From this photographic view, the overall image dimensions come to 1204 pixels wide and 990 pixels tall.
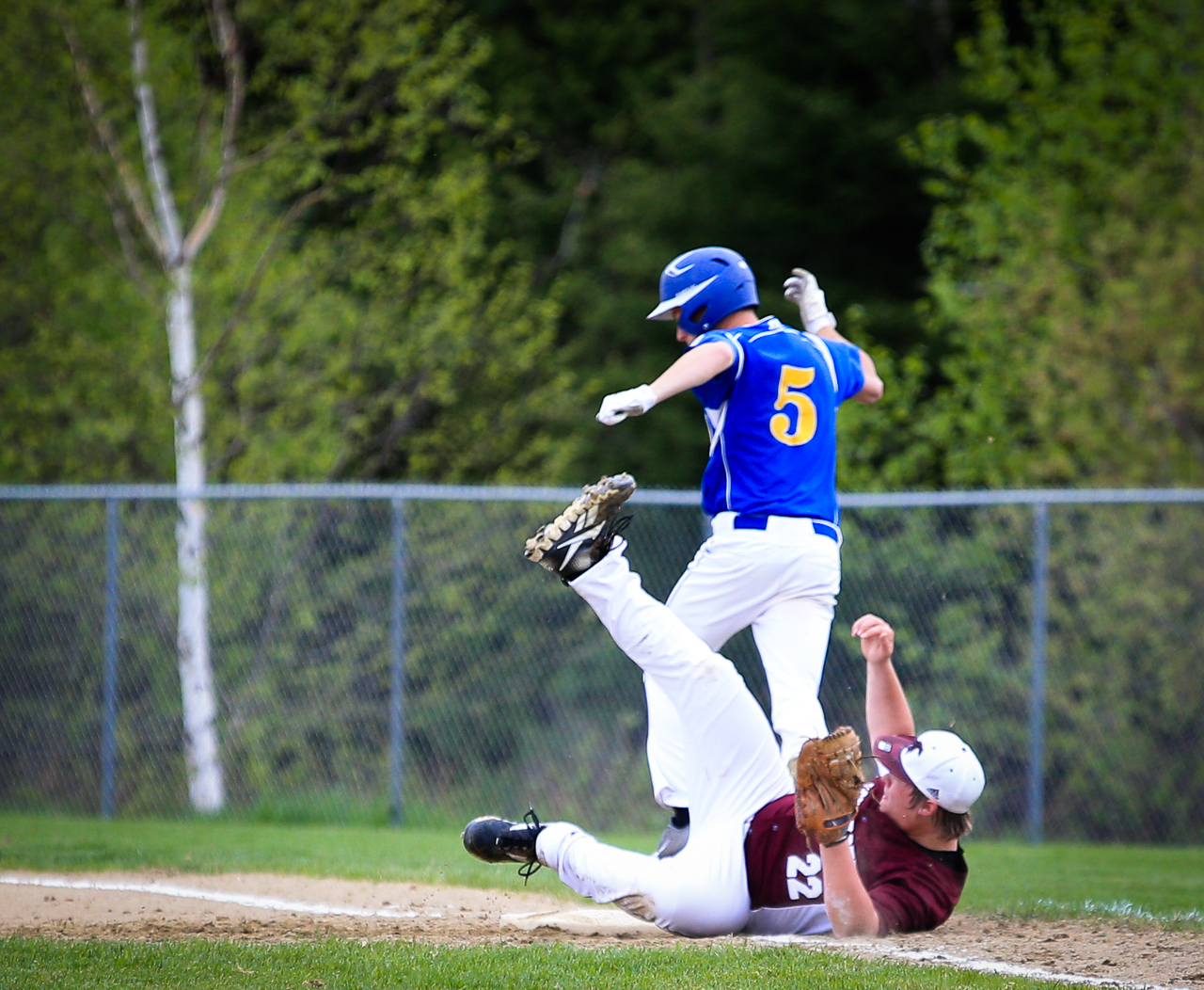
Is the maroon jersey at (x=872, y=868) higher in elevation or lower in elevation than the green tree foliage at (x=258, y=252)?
lower

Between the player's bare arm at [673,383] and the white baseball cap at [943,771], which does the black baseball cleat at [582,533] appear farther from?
the white baseball cap at [943,771]

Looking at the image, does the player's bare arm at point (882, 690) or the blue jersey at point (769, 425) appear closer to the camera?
the player's bare arm at point (882, 690)

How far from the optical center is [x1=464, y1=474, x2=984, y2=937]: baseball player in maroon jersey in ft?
14.5

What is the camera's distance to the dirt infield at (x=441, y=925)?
4441mm

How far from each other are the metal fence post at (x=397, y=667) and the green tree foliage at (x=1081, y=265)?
5.00 m

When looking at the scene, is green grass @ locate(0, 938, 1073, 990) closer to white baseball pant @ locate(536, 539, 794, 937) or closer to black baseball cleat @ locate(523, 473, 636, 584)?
white baseball pant @ locate(536, 539, 794, 937)

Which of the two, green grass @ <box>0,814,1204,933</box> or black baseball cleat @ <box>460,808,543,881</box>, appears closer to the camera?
black baseball cleat @ <box>460,808,543,881</box>

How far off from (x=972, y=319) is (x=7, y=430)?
29.9 ft

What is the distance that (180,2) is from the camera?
13.0m

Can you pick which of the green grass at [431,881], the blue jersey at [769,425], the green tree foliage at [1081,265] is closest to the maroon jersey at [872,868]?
the green grass at [431,881]

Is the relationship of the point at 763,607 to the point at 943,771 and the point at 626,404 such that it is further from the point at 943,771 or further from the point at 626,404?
the point at 626,404

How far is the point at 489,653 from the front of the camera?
960 centimetres

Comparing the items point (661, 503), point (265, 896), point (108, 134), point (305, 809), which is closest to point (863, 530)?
point (661, 503)

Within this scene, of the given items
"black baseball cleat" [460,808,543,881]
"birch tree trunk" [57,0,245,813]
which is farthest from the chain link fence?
"black baseball cleat" [460,808,543,881]
